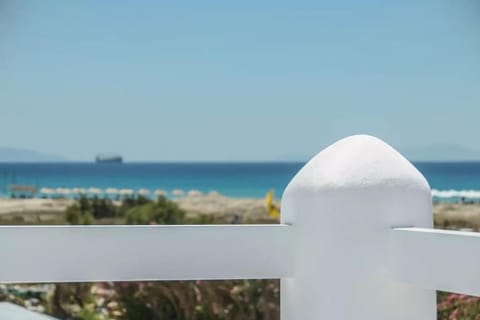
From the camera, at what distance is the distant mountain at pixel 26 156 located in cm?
4597

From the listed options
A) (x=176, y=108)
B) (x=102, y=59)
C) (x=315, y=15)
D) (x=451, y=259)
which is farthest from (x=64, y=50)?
(x=451, y=259)

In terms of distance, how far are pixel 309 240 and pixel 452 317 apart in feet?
10.9

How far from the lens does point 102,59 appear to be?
45438 mm

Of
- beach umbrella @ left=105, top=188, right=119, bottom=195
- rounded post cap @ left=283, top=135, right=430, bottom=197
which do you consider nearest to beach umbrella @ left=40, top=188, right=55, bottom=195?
beach umbrella @ left=105, top=188, right=119, bottom=195

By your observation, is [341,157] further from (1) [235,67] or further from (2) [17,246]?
(1) [235,67]

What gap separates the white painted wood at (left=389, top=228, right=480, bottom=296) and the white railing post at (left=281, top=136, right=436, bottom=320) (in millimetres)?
49

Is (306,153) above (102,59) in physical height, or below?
below

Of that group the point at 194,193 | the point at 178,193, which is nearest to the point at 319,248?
the point at 194,193

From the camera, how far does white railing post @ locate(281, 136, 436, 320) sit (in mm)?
2199

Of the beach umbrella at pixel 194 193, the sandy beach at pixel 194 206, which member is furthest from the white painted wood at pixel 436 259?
the beach umbrella at pixel 194 193

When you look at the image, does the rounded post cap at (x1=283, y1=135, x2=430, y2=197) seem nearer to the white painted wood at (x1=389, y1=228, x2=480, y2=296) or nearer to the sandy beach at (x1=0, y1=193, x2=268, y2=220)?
the white painted wood at (x1=389, y1=228, x2=480, y2=296)

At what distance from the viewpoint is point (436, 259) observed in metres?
2.09

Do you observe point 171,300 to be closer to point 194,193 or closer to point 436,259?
point 436,259

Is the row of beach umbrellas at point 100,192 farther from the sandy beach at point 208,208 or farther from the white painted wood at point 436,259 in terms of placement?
the white painted wood at point 436,259
